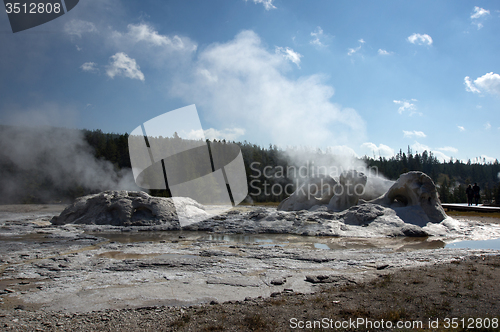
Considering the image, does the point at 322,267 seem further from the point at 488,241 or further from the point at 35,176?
the point at 35,176

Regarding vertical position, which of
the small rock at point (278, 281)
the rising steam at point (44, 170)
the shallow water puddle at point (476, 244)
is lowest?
the shallow water puddle at point (476, 244)

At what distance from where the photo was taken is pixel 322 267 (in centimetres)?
593

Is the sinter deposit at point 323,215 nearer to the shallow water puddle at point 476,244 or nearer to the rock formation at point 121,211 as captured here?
the rock formation at point 121,211

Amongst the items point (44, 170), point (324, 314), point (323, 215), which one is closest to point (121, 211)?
point (323, 215)

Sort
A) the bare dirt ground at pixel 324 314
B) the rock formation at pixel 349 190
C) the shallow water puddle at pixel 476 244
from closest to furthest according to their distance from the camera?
the bare dirt ground at pixel 324 314 < the shallow water puddle at pixel 476 244 < the rock formation at pixel 349 190

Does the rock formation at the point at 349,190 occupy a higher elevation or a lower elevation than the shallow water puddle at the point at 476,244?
higher

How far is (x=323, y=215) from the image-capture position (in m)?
13.9

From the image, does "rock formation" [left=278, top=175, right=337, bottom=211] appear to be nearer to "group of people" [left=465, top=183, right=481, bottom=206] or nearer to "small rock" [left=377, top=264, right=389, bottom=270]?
"small rock" [left=377, top=264, right=389, bottom=270]

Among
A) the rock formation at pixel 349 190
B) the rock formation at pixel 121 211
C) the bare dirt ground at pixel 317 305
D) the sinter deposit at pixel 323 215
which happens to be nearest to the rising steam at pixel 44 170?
the rock formation at pixel 121 211

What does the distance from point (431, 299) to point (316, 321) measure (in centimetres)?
185

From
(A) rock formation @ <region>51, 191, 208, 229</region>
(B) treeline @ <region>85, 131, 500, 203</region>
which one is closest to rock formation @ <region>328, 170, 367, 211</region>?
(A) rock formation @ <region>51, 191, 208, 229</region>

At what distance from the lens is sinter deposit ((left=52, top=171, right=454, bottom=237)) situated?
11586 mm

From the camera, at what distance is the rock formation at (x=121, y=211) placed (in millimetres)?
14148

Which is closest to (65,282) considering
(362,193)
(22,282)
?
(22,282)
